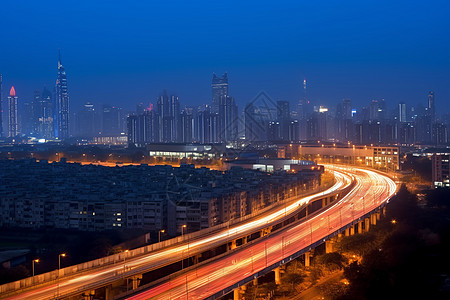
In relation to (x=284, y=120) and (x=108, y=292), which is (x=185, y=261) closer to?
(x=108, y=292)

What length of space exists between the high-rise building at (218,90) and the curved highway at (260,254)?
74.6 ft

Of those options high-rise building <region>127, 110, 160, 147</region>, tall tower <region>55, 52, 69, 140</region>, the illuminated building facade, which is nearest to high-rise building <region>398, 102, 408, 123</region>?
high-rise building <region>127, 110, 160, 147</region>

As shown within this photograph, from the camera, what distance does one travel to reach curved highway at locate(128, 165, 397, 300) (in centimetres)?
443

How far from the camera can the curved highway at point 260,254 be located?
14.5 ft

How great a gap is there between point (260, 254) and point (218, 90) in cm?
2778

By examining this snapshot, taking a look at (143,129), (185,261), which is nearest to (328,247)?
(185,261)

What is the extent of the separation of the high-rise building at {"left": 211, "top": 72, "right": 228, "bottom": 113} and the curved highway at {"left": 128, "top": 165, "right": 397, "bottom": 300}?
2273 centimetres

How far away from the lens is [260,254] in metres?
5.73

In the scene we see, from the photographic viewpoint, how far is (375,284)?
5430 millimetres

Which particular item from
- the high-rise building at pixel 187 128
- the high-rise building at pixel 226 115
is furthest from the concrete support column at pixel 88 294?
the high-rise building at pixel 187 128

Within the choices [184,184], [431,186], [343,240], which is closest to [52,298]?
[343,240]

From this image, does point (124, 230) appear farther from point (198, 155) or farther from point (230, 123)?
point (230, 123)

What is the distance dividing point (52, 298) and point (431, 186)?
424 inches

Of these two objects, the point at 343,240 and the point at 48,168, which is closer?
the point at 343,240
